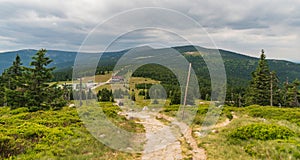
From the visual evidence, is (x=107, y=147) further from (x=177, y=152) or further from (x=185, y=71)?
(x=185, y=71)

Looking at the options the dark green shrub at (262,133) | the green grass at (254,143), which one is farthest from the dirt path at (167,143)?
the dark green shrub at (262,133)

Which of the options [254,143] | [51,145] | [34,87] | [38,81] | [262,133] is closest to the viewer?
[51,145]

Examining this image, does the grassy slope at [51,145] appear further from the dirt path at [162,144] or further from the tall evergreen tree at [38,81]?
the tall evergreen tree at [38,81]

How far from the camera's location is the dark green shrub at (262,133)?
11617 millimetres

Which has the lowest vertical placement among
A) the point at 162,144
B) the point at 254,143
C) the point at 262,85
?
the point at 162,144

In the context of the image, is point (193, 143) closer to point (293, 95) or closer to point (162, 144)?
point (162, 144)

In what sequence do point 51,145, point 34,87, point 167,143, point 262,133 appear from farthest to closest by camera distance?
1. point 34,87
2. point 167,143
3. point 262,133
4. point 51,145

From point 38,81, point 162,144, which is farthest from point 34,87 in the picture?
point 162,144

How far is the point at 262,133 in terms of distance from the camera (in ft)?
39.1

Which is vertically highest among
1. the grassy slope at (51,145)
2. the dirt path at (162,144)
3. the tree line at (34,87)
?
the tree line at (34,87)

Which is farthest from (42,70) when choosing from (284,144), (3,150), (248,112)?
(284,144)

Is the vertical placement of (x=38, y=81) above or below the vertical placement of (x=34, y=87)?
above

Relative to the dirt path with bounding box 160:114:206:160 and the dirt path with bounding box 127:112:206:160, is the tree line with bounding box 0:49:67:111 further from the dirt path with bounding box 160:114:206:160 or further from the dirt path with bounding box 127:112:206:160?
the dirt path with bounding box 160:114:206:160

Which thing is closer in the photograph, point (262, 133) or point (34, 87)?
point (262, 133)
